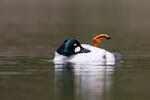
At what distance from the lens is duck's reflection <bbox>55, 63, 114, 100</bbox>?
15.2 metres

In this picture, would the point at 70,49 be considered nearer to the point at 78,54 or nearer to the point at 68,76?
the point at 78,54

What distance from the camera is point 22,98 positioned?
586 inches

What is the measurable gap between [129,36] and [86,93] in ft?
63.8

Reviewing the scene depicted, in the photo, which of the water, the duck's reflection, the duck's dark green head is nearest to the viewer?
the duck's reflection

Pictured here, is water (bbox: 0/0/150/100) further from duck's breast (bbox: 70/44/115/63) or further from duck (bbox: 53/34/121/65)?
duck's breast (bbox: 70/44/115/63)

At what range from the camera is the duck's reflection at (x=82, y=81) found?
15.2 metres

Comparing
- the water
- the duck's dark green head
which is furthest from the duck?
the water

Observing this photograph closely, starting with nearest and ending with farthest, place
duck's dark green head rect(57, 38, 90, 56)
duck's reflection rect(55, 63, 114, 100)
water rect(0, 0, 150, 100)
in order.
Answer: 1. duck's reflection rect(55, 63, 114, 100)
2. water rect(0, 0, 150, 100)
3. duck's dark green head rect(57, 38, 90, 56)

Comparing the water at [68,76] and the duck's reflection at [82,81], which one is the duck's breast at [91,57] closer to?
the duck's reflection at [82,81]

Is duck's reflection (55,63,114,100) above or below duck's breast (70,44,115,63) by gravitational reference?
below

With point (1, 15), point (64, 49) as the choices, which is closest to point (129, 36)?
point (64, 49)

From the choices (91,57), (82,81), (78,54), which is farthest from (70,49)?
(82,81)

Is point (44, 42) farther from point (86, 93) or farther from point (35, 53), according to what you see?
point (86, 93)

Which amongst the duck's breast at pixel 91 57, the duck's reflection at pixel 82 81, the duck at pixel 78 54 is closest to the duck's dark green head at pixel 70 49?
the duck at pixel 78 54
